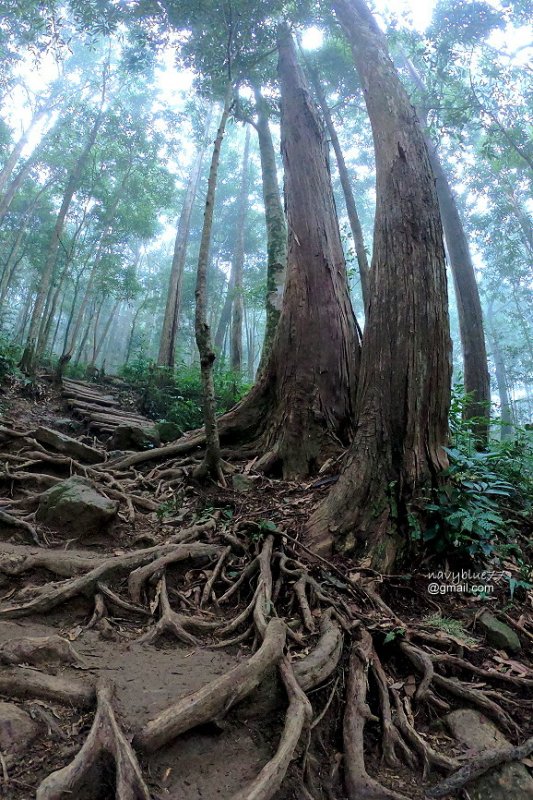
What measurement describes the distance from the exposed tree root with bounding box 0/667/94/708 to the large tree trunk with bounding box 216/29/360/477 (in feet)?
10.7

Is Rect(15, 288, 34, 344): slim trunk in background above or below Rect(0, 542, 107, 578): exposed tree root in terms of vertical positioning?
above

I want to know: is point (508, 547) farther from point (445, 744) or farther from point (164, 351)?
point (164, 351)

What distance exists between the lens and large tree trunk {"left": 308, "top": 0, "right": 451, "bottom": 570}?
3.53m

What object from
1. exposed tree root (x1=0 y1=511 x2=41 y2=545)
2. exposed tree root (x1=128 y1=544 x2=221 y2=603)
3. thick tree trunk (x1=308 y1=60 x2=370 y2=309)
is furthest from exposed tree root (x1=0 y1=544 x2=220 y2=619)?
thick tree trunk (x1=308 y1=60 x2=370 y2=309)

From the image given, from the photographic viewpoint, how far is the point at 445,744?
2100 millimetres

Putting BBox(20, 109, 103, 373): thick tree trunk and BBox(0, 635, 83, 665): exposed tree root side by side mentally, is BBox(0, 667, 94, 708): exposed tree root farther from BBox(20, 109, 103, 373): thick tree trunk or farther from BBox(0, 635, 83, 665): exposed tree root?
BBox(20, 109, 103, 373): thick tree trunk

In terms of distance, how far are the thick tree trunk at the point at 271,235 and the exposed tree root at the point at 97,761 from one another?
5218 millimetres

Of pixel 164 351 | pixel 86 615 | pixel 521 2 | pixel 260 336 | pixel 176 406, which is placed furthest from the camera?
pixel 260 336

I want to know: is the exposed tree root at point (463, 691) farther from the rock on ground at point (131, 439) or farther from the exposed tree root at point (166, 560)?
the rock on ground at point (131, 439)

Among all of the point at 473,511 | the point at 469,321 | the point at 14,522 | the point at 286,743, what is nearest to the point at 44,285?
the point at 14,522

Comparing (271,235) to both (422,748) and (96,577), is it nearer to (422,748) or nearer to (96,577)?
(96,577)

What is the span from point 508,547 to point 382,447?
1220mm

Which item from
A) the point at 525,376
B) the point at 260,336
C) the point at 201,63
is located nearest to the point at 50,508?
the point at 201,63

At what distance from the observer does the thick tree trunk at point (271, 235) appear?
789cm
